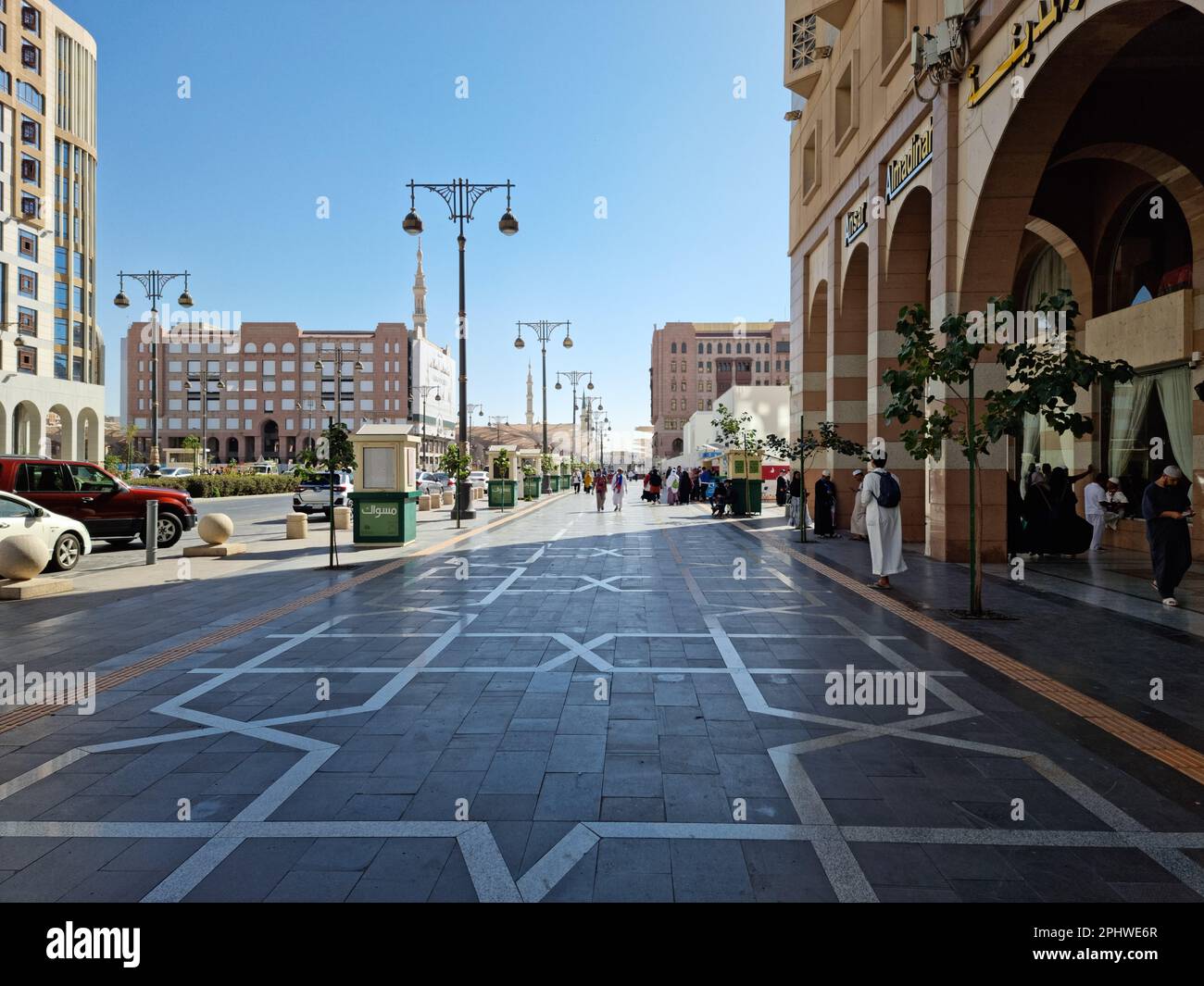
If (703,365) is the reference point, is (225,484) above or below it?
below

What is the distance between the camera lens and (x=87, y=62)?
197 feet

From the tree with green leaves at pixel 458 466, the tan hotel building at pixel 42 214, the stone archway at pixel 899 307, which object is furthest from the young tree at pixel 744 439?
the tan hotel building at pixel 42 214

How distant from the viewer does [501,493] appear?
33.0 metres

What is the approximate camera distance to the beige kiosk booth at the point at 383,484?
54.8ft

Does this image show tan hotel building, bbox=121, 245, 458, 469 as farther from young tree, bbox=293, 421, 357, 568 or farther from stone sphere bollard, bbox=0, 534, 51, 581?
stone sphere bollard, bbox=0, 534, 51, 581

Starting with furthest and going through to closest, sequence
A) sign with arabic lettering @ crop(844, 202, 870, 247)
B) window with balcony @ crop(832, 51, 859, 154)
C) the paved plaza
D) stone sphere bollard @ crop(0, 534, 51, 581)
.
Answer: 1. window with balcony @ crop(832, 51, 859, 154)
2. sign with arabic lettering @ crop(844, 202, 870, 247)
3. stone sphere bollard @ crop(0, 534, 51, 581)
4. the paved plaza

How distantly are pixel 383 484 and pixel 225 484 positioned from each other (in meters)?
31.8

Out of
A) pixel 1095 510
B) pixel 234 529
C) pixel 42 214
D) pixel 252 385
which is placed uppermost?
pixel 42 214

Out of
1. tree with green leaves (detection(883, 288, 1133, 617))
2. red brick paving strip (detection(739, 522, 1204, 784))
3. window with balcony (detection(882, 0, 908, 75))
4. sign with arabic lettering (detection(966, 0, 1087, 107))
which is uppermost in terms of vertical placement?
window with balcony (detection(882, 0, 908, 75))

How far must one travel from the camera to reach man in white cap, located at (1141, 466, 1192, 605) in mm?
9531

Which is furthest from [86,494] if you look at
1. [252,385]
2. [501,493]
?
[252,385]

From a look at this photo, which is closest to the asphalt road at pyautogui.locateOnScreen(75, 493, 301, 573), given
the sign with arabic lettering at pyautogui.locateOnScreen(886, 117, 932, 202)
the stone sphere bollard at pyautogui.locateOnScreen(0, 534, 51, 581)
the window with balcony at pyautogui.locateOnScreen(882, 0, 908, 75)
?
the stone sphere bollard at pyautogui.locateOnScreen(0, 534, 51, 581)

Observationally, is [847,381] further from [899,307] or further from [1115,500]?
[1115,500]

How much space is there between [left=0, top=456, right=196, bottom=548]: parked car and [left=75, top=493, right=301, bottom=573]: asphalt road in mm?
449
